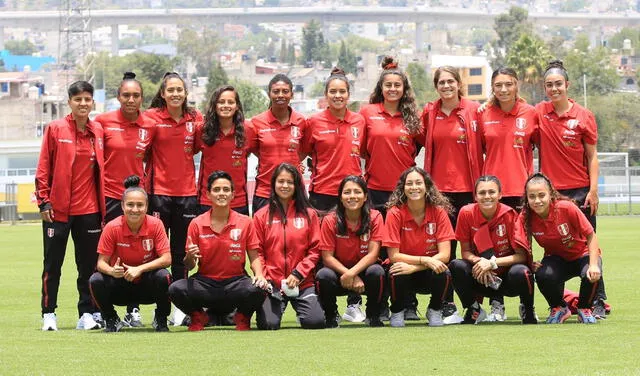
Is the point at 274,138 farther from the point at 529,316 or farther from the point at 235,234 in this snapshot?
the point at 529,316

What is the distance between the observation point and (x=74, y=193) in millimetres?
12625

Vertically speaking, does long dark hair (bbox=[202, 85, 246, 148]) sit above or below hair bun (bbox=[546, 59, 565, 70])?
below

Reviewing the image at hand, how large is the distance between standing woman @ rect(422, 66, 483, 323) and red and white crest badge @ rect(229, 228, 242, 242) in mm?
1850

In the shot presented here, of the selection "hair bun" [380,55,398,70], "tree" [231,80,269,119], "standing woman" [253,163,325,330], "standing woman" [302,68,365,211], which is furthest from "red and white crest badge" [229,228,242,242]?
"tree" [231,80,269,119]

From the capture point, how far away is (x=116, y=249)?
1227cm

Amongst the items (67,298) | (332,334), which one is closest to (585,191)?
(332,334)

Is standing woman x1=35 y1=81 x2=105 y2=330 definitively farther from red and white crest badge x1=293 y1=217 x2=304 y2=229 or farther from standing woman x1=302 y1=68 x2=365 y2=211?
standing woman x1=302 y1=68 x2=365 y2=211

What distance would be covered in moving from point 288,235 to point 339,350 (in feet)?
7.01

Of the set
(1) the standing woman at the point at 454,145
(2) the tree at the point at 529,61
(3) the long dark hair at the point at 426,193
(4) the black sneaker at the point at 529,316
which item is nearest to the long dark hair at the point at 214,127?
(3) the long dark hair at the point at 426,193

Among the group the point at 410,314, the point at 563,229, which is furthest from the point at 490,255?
the point at 410,314

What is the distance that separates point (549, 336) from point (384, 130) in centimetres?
280

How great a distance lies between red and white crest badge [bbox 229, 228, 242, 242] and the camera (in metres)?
12.3

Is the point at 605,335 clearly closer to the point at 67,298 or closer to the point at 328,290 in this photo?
the point at 328,290

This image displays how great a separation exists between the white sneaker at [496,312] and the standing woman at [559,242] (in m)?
0.48
